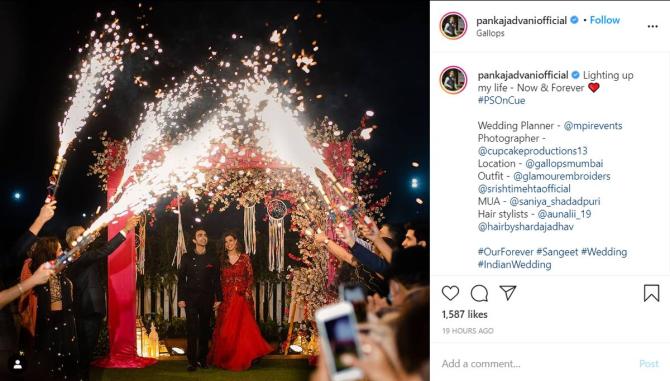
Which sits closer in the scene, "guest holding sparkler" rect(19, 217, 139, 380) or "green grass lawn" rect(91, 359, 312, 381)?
"guest holding sparkler" rect(19, 217, 139, 380)

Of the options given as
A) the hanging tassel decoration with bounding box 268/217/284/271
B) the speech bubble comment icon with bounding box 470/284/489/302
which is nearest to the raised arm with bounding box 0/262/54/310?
the speech bubble comment icon with bounding box 470/284/489/302

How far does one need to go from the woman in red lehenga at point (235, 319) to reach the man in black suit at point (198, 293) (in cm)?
8

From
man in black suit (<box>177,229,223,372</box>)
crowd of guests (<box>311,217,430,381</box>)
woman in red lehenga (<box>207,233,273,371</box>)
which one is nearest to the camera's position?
crowd of guests (<box>311,217,430,381</box>)

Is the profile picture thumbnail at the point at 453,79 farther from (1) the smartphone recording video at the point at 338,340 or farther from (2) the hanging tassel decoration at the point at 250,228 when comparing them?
(2) the hanging tassel decoration at the point at 250,228

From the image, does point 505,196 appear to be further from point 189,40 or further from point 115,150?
point 115,150

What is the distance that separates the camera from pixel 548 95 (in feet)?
7.41

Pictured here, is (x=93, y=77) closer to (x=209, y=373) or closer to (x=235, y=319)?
(x=235, y=319)

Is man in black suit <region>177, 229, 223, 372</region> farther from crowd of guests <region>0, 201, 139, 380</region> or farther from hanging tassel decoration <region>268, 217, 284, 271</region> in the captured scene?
crowd of guests <region>0, 201, 139, 380</region>

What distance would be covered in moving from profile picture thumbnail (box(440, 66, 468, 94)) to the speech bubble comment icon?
24.5 inches

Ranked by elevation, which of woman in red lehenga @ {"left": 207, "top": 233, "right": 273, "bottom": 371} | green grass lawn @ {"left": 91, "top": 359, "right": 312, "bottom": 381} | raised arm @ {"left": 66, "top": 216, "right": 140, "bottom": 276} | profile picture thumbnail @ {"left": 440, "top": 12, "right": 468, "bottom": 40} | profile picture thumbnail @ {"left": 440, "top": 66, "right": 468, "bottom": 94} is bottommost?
green grass lawn @ {"left": 91, "top": 359, "right": 312, "bottom": 381}

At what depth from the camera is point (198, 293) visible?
15.8ft

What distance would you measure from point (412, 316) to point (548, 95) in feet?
2.68

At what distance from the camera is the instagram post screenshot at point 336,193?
7.34 feet

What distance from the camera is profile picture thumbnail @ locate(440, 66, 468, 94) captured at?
2.27 m
